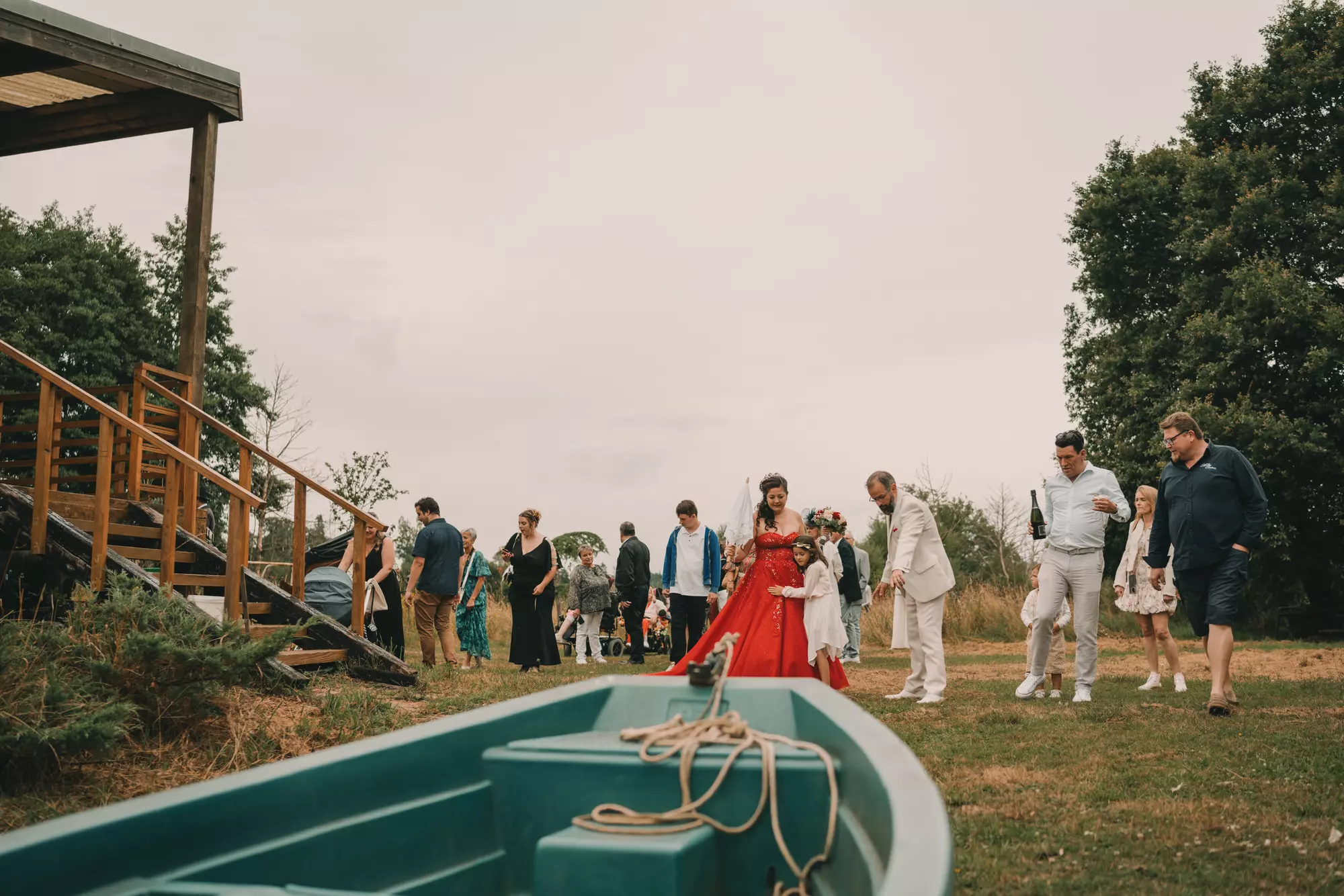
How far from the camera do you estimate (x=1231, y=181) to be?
2233 cm

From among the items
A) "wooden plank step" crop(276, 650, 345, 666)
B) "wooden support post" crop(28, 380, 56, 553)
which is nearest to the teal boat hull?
"wooden plank step" crop(276, 650, 345, 666)

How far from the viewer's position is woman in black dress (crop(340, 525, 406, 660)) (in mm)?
10969

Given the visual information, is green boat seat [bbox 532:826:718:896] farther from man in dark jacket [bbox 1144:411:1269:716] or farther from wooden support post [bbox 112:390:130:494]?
wooden support post [bbox 112:390:130:494]

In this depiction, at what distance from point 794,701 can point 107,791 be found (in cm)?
350

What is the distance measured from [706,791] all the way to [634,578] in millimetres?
11694

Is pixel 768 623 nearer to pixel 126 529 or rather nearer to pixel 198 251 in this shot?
pixel 126 529

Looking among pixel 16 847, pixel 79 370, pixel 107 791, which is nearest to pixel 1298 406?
pixel 107 791

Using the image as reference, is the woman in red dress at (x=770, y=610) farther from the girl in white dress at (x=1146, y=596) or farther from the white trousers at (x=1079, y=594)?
the girl in white dress at (x=1146, y=596)

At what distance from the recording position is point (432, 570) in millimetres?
10898

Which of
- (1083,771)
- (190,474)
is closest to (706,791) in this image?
(1083,771)

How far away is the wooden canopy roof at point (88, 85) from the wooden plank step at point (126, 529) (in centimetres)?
412

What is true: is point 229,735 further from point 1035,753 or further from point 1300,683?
point 1300,683

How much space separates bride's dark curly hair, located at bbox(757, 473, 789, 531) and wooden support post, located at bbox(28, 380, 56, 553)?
530 centimetres

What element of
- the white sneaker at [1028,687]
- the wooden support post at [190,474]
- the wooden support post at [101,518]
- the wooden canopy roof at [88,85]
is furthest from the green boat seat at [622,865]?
the wooden canopy roof at [88,85]
